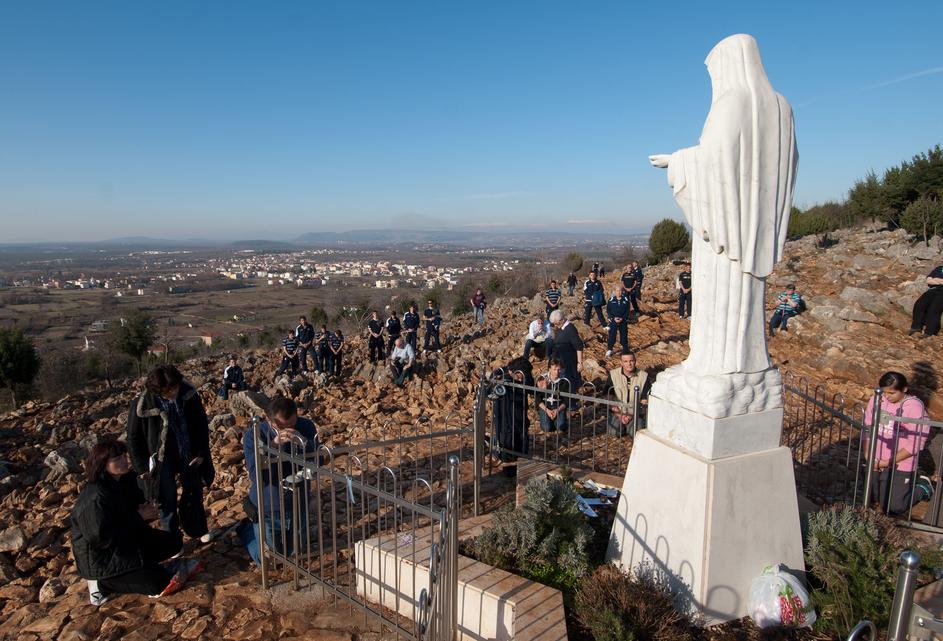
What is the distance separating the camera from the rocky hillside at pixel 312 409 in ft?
12.3

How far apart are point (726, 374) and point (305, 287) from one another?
242ft

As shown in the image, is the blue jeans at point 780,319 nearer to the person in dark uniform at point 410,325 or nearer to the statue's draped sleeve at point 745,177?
the person in dark uniform at point 410,325

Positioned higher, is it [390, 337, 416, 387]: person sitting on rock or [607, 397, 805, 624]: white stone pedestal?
[607, 397, 805, 624]: white stone pedestal

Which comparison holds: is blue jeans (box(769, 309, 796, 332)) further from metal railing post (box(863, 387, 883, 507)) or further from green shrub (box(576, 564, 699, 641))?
green shrub (box(576, 564, 699, 641))

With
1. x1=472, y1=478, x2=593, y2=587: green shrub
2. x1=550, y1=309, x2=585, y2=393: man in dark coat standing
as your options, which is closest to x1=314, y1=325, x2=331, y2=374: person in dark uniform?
x1=550, y1=309, x2=585, y2=393: man in dark coat standing

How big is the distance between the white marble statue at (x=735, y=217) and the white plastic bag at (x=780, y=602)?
1.08m

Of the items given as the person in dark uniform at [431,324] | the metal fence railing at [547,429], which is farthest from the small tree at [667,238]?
the metal fence railing at [547,429]

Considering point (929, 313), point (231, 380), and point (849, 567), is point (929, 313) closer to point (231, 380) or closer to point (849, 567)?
point (849, 567)

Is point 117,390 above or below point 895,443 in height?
below

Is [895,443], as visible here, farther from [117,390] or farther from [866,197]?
[866,197]

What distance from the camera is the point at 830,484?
601cm

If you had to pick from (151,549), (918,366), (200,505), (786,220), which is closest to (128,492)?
(151,549)

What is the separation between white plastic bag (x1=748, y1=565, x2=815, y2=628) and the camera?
3256 mm

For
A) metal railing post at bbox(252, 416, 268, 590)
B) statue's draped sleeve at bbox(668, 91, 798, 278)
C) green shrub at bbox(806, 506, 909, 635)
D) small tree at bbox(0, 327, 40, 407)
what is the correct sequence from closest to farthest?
statue's draped sleeve at bbox(668, 91, 798, 278) → green shrub at bbox(806, 506, 909, 635) → metal railing post at bbox(252, 416, 268, 590) → small tree at bbox(0, 327, 40, 407)
